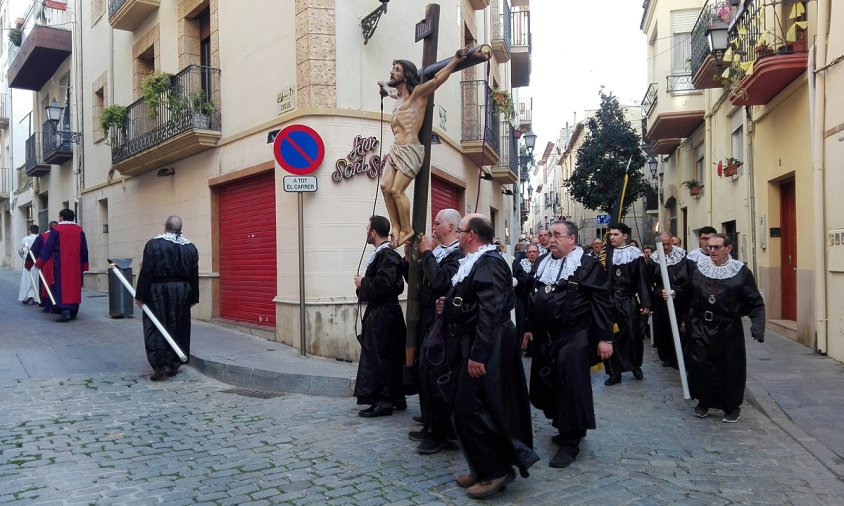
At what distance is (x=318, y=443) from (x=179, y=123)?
313 inches

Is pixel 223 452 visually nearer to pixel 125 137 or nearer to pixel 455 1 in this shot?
pixel 455 1

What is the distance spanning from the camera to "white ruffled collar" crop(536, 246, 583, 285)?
17.1 ft

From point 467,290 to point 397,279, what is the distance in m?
1.84

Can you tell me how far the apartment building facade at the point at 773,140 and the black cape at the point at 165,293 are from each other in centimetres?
793

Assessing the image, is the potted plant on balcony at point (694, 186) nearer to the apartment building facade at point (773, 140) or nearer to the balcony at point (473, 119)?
the apartment building facade at point (773, 140)

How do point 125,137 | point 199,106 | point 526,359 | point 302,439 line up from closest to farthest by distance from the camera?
point 302,439 → point 526,359 → point 199,106 → point 125,137

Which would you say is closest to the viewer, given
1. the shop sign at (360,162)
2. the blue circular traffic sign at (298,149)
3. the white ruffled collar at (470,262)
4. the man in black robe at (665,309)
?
the white ruffled collar at (470,262)

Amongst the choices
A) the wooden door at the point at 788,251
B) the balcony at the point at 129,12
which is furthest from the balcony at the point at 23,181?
the wooden door at the point at 788,251

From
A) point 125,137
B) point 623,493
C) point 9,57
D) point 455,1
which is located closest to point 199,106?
point 125,137

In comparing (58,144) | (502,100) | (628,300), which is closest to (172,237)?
(628,300)

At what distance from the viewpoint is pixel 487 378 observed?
434 centimetres

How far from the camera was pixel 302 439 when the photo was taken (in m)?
5.54

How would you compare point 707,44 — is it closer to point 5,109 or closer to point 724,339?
point 724,339

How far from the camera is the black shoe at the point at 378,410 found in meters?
6.29
